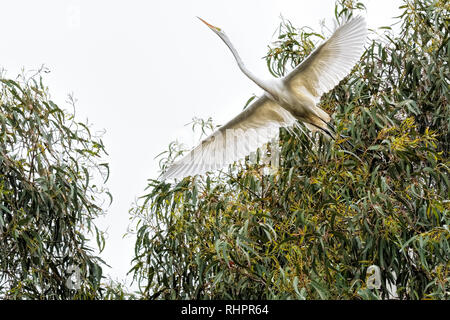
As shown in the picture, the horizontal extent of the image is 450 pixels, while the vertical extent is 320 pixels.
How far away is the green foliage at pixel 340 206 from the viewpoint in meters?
3.40

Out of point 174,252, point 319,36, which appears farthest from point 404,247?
point 319,36

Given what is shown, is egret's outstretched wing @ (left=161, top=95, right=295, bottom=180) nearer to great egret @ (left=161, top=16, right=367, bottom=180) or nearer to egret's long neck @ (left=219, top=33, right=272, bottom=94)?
great egret @ (left=161, top=16, right=367, bottom=180)

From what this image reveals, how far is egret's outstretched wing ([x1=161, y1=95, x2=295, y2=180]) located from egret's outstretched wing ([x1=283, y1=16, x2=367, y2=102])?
0.72 feet

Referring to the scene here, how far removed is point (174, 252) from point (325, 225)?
870 millimetres

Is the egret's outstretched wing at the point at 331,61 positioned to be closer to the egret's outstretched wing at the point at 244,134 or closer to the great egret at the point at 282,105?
the great egret at the point at 282,105

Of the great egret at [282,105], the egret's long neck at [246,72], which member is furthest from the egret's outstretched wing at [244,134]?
the egret's long neck at [246,72]

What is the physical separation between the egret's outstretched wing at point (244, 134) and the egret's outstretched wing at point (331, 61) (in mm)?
218

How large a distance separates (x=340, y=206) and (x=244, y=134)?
127 centimetres

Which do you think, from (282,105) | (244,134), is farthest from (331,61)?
(244,134)

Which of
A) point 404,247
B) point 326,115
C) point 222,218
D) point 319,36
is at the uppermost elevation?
point 319,36
